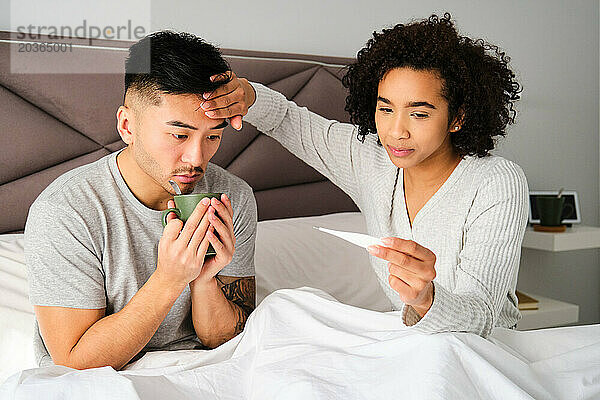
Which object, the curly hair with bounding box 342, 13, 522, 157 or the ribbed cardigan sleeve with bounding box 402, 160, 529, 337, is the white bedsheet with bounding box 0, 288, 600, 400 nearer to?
the ribbed cardigan sleeve with bounding box 402, 160, 529, 337

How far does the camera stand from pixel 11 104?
174 cm

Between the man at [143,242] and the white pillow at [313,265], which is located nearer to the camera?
the man at [143,242]

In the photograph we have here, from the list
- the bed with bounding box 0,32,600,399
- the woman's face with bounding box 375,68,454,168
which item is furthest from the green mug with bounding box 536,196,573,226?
the woman's face with bounding box 375,68,454,168

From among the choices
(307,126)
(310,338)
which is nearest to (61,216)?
(310,338)

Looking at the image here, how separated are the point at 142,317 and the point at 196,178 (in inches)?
11.7

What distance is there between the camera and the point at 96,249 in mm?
1188

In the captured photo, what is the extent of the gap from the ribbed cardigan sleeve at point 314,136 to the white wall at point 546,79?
0.78 metres

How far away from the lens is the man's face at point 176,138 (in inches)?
47.6

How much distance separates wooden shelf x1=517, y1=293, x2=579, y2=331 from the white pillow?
91cm

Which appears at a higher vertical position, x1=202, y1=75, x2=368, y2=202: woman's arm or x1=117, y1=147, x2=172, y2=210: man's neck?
x1=202, y1=75, x2=368, y2=202: woman's arm

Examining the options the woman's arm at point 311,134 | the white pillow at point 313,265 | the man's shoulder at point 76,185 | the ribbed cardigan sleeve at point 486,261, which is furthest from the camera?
the white pillow at point 313,265

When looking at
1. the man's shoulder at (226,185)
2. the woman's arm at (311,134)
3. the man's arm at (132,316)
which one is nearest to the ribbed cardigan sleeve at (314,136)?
the woman's arm at (311,134)

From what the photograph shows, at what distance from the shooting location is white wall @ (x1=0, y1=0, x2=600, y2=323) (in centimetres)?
239

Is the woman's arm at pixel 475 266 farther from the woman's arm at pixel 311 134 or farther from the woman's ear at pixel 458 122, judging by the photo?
the woman's arm at pixel 311 134
